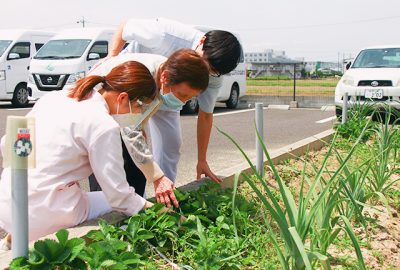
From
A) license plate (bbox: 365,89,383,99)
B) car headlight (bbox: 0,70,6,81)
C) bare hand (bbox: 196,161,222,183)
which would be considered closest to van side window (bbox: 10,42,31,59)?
car headlight (bbox: 0,70,6,81)

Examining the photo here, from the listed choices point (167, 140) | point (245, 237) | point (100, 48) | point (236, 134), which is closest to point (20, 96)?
point (100, 48)

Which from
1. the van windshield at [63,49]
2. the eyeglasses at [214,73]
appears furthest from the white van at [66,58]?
the eyeglasses at [214,73]

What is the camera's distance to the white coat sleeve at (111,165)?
93.4 inches

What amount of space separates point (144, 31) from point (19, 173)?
196cm

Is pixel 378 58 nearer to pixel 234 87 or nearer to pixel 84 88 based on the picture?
pixel 234 87

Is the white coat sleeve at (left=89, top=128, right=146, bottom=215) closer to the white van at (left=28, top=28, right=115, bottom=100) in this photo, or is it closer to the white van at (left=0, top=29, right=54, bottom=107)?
the white van at (left=28, top=28, right=115, bottom=100)

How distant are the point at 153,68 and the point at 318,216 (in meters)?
1.21

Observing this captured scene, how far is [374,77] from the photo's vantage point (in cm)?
1059

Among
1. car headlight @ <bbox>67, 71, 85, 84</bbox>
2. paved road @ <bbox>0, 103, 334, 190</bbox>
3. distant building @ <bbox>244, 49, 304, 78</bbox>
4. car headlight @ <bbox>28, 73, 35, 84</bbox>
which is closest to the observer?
paved road @ <bbox>0, 103, 334, 190</bbox>

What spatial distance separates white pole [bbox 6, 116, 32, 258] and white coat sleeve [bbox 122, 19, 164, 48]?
1.89 m

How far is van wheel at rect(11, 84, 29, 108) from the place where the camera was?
1530cm

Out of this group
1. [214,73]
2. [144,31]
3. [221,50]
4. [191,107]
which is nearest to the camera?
[221,50]

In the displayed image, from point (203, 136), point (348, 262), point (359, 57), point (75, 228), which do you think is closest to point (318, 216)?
point (348, 262)

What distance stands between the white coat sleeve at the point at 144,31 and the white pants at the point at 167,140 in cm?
51
